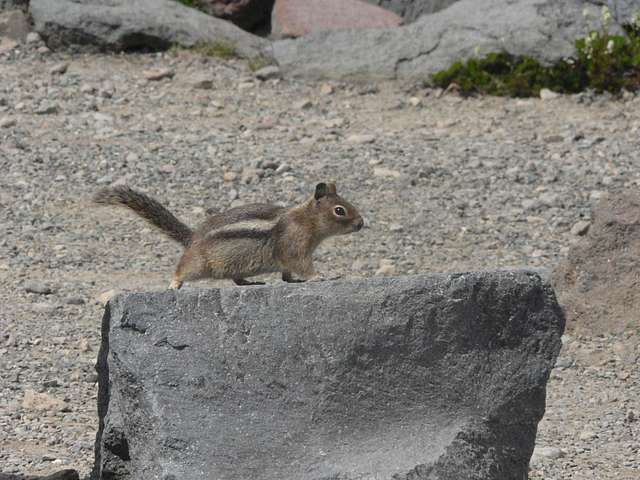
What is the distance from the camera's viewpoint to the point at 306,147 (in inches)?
380

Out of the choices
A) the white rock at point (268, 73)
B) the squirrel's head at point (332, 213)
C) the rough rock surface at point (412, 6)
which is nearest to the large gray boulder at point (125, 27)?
the white rock at point (268, 73)

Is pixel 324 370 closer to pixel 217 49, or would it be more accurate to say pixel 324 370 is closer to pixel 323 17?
pixel 217 49

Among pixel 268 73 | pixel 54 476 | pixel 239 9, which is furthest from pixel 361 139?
pixel 54 476

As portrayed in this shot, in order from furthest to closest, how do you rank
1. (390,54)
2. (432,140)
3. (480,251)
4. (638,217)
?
1. (390,54)
2. (432,140)
3. (480,251)
4. (638,217)

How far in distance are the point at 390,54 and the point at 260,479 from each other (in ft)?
25.8

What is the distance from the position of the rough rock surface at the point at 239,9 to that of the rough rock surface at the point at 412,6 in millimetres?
1158

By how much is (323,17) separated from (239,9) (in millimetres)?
878

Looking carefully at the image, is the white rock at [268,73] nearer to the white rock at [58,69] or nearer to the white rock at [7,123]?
the white rock at [58,69]

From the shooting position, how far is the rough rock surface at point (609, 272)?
6.77m

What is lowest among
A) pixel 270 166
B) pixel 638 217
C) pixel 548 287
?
pixel 270 166

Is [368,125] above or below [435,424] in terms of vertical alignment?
below

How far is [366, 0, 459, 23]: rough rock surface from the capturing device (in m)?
12.3

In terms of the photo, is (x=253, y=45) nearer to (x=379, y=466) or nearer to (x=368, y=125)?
(x=368, y=125)

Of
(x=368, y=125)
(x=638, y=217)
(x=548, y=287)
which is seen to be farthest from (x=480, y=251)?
(x=548, y=287)
